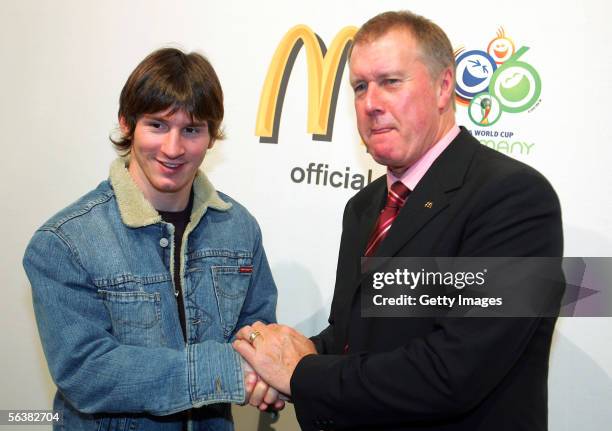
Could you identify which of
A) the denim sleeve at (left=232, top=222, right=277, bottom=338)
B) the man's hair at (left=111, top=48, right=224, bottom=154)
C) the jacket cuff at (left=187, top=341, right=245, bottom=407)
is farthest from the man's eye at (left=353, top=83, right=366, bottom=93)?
the jacket cuff at (left=187, top=341, right=245, bottom=407)

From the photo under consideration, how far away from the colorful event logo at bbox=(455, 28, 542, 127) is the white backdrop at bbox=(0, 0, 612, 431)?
0.03 m

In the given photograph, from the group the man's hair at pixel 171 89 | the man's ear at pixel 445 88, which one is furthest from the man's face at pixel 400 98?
the man's hair at pixel 171 89

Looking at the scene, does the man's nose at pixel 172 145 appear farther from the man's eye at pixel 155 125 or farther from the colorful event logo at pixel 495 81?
the colorful event logo at pixel 495 81

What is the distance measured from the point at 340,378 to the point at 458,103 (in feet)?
4.42

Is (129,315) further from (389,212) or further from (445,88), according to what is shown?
(445,88)

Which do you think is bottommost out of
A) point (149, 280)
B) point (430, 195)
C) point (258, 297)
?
point (258, 297)

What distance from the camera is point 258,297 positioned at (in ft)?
7.39

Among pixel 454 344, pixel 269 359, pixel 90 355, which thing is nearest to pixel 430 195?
pixel 454 344

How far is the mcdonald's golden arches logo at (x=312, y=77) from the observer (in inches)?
105

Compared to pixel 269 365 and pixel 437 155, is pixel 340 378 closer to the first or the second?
pixel 269 365

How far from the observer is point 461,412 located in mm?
1522

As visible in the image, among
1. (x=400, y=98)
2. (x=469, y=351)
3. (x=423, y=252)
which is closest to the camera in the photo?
(x=469, y=351)

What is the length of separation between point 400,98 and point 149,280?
0.92 m

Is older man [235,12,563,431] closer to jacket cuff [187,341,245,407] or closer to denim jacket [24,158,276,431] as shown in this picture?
jacket cuff [187,341,245,407]
